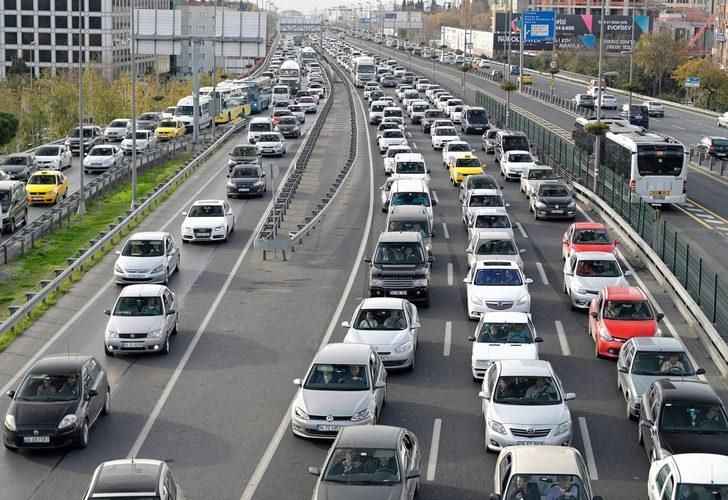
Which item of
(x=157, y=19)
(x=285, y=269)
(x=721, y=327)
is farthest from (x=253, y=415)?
(x=157, y=19)

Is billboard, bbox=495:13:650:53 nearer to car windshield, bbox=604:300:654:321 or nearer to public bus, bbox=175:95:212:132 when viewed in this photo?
public bus, bbox=175:95:212:132

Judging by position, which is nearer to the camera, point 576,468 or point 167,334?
→ point 576,468

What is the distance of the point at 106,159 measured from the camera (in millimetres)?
64188

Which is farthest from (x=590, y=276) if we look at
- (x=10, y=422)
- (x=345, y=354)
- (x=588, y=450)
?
(x=10, y=422)

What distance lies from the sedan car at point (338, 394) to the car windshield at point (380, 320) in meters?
3.38

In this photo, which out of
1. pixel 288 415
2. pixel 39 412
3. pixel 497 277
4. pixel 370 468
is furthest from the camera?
pixel 497 277

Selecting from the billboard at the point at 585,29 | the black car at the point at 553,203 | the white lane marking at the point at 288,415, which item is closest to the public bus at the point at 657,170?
the black car at the point at 553,203

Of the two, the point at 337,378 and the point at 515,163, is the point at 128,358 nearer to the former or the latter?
the point at 337,378

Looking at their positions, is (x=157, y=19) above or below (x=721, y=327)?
above

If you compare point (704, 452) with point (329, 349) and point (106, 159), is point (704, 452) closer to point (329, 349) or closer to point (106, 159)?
point (329, 349)

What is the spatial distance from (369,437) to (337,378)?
403 cm

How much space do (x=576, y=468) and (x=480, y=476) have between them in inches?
130

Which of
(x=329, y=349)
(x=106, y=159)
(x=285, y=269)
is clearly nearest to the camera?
(x=329, y=349)

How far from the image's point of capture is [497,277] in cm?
3177
